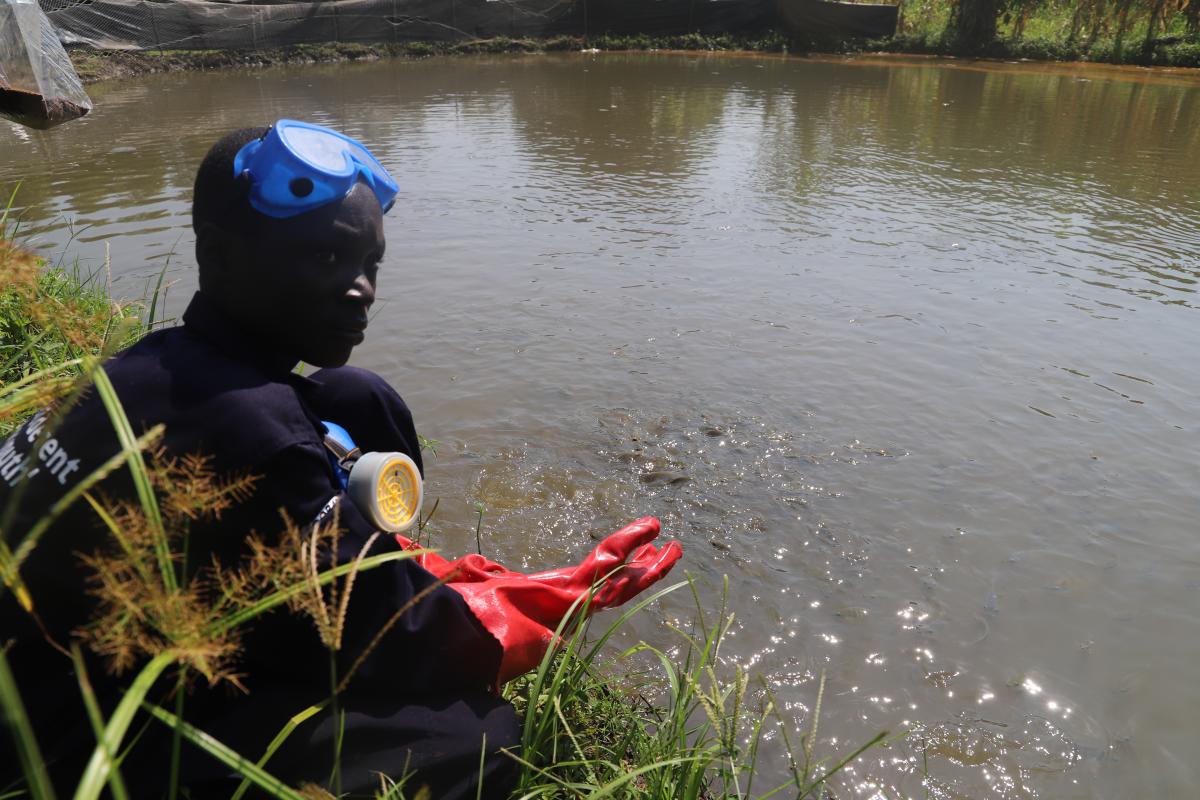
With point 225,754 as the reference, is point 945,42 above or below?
below

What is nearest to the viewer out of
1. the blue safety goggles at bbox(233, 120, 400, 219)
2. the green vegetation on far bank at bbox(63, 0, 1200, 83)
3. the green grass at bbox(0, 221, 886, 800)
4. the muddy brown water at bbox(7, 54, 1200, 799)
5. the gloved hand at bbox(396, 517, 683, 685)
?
the green grass at bbox(0, 221, 886, 800)

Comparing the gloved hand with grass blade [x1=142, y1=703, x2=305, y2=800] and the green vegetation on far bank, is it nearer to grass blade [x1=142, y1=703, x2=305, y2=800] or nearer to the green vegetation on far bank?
grass blade [x1=142, y1=703, x2=305, y2=800]

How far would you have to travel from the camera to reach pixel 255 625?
1.64m

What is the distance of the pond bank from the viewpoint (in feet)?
61.4

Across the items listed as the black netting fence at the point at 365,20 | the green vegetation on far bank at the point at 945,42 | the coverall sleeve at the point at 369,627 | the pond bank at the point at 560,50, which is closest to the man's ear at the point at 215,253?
the coverall sleeve at the point at 369,627

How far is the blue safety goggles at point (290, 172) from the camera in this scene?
171 cm

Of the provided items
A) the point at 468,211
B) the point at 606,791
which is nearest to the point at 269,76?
the point at 468,211

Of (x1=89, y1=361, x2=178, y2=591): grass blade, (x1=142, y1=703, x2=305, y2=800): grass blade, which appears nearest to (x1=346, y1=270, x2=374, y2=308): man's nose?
(x1=89, y1=361, x2=178, y2=591): grass blade

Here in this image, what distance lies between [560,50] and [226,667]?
23727 millimetres

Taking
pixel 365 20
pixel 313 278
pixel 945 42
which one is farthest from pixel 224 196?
pixel 945 42

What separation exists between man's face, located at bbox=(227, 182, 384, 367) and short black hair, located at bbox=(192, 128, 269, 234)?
1.4 inches

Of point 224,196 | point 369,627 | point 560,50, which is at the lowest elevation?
point 560,50

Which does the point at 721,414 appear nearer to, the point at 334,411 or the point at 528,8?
the point at 334,411

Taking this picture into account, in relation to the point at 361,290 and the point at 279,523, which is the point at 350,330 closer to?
the point at 361,290
